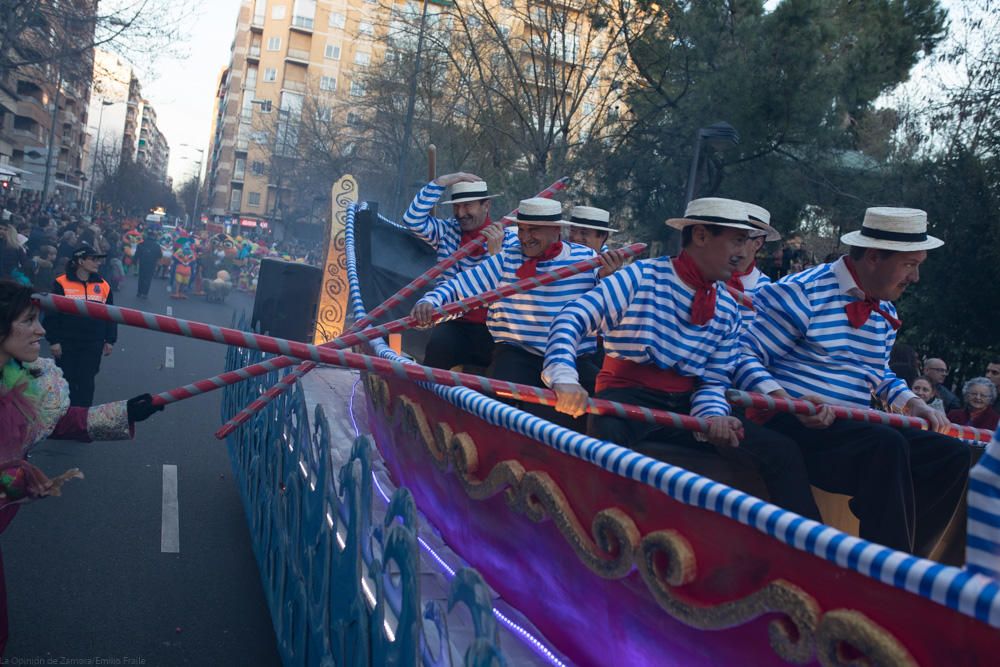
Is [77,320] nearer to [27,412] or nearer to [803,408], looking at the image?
[27,412]

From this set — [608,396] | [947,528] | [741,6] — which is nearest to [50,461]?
[608,396]

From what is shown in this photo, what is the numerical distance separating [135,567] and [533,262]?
118 inches

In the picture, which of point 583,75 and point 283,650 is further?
point 583,75

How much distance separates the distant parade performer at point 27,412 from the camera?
11.2 feet

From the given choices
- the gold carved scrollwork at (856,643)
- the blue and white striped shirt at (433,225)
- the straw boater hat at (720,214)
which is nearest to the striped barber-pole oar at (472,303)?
the straw boater hat at (720,214)

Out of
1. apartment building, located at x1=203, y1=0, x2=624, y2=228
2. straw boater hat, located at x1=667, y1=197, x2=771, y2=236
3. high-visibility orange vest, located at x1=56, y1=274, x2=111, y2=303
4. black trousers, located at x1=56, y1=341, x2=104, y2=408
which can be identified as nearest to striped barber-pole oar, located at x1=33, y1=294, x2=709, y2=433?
straw boater hat, located at x1=667, y1=197, x2=771, y2=236

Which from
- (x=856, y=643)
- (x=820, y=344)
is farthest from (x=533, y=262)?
(x=856, y=643)

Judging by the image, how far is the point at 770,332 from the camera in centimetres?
450

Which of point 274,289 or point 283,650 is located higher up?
point 274,289

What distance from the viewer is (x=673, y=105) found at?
15.2 meters

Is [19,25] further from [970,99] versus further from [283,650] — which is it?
[283,650]

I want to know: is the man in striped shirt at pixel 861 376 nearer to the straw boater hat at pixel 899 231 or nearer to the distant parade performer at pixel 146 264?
the straw boater hat at pixel 899 231

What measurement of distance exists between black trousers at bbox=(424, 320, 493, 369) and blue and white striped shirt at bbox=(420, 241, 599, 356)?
339 millimetres

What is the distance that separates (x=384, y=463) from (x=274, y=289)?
28.6 feet
